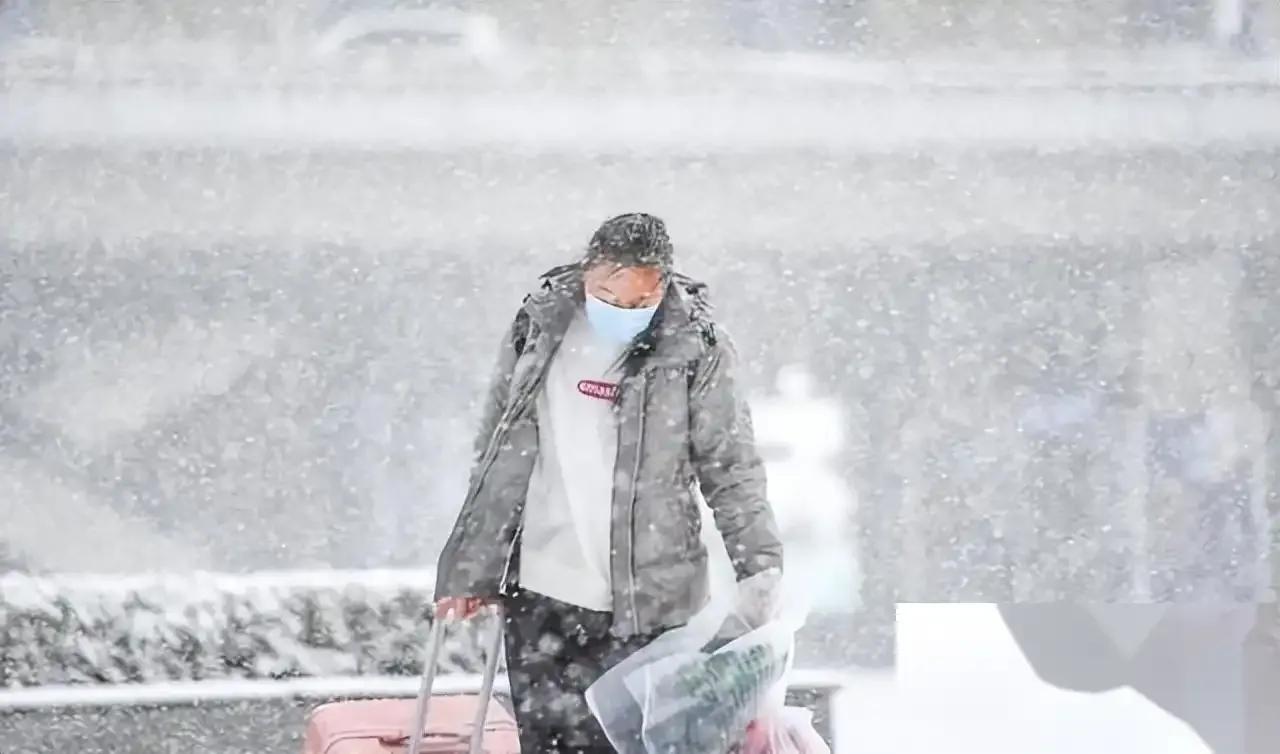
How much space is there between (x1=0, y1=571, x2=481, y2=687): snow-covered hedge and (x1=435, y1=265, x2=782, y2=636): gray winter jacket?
Result: 0.13m

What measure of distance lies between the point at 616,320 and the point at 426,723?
698 mm

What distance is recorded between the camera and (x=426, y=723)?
2102 mm

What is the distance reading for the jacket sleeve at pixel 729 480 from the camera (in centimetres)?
212

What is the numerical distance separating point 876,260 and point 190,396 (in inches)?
45.3

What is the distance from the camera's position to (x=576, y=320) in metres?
2.13

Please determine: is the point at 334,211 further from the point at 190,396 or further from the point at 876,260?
the point at 876,260

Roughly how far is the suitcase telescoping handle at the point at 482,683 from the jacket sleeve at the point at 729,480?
385 millimetres

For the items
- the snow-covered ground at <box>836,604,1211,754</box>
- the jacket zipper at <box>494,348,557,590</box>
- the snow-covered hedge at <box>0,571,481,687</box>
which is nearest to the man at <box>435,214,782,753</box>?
the jacket zipper at <box>494,348,557,590</box>

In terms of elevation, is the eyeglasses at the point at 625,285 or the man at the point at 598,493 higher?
the eyeglasses at the point at 625,285

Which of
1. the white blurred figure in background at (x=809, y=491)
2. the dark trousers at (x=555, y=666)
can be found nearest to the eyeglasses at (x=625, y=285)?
the white blurred figure in background at (x=809, y=491)

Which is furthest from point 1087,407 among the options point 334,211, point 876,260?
point 334,211

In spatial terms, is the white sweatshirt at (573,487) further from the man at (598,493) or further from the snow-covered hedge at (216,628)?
the snow-covered hedge at (216,628)

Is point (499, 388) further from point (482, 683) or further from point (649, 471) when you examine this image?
point (482, 683)

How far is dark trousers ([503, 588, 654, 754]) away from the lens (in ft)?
6.85
